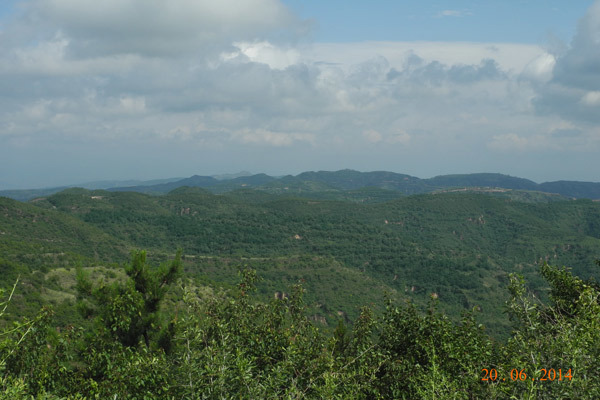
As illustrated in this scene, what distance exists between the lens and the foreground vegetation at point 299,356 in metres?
7.27

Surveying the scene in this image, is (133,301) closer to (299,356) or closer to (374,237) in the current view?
(299,356)

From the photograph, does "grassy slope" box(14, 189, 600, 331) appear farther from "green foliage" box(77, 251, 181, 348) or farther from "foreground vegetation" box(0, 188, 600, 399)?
"green foliage" box(77, 251, 181, 348)

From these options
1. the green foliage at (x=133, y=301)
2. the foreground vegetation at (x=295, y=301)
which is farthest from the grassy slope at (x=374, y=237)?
the green foliage at (x=133, y=301)

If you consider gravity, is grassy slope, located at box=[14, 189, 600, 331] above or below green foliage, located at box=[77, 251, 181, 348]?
below

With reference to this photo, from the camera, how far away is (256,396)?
729cm

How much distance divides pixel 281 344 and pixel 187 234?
130 metres

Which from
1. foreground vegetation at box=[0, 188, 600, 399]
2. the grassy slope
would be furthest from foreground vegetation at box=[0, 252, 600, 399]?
the grassy slope

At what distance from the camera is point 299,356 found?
9.55m

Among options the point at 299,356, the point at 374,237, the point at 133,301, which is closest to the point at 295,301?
the point at 299,356

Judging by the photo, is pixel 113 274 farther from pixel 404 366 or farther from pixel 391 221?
pixel 391 221

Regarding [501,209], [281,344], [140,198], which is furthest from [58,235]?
[501,209]

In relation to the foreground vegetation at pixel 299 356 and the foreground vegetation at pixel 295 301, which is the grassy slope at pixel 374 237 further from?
the foreground vegetation at pixel 299 356

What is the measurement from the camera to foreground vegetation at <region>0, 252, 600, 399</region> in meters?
7.27

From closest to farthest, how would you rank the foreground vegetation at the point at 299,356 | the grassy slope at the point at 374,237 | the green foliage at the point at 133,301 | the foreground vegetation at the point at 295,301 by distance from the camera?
the foreground vegetation at the point at 299,356
the foreground vegetation at the point at 295,301
the green foliage at the point at 133,301
the grassy slope at the point at 374,237
